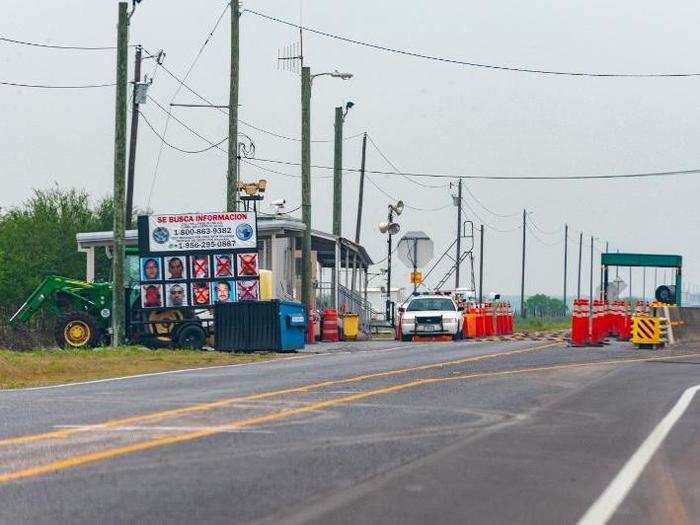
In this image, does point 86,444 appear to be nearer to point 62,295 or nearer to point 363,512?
point 363,512

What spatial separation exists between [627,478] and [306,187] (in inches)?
1360

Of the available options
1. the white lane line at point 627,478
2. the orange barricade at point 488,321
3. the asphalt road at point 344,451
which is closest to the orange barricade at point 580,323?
the orange barricade at point 488,321

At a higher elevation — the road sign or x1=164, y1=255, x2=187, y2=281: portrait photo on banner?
the road sign

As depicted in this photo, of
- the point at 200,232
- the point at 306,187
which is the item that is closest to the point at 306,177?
the point at 306,187

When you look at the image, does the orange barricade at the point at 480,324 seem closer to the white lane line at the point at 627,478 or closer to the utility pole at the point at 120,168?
the utility pole at the point at 120,168

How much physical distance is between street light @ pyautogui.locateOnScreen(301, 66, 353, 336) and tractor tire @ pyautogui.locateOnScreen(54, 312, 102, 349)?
8.51 m

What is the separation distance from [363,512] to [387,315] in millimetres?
48917

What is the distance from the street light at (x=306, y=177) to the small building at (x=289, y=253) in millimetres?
483

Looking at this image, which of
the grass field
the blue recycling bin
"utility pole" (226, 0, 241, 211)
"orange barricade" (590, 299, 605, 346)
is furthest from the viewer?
"utility pole" (226, 0, 241, 211)

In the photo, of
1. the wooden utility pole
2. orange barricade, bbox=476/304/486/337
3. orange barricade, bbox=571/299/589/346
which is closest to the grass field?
orange barricade, bbox=571/299/589/346

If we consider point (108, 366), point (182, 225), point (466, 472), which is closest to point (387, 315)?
point (182, 225)

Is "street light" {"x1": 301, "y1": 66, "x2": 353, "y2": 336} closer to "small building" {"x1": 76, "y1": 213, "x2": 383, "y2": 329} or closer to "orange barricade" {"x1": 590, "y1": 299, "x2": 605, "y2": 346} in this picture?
"small building" {"x1": 76, "y1": 213, "x2": 383, "y2": 329}

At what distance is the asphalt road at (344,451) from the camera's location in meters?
8.46

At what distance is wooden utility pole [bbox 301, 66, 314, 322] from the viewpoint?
4327 cm
